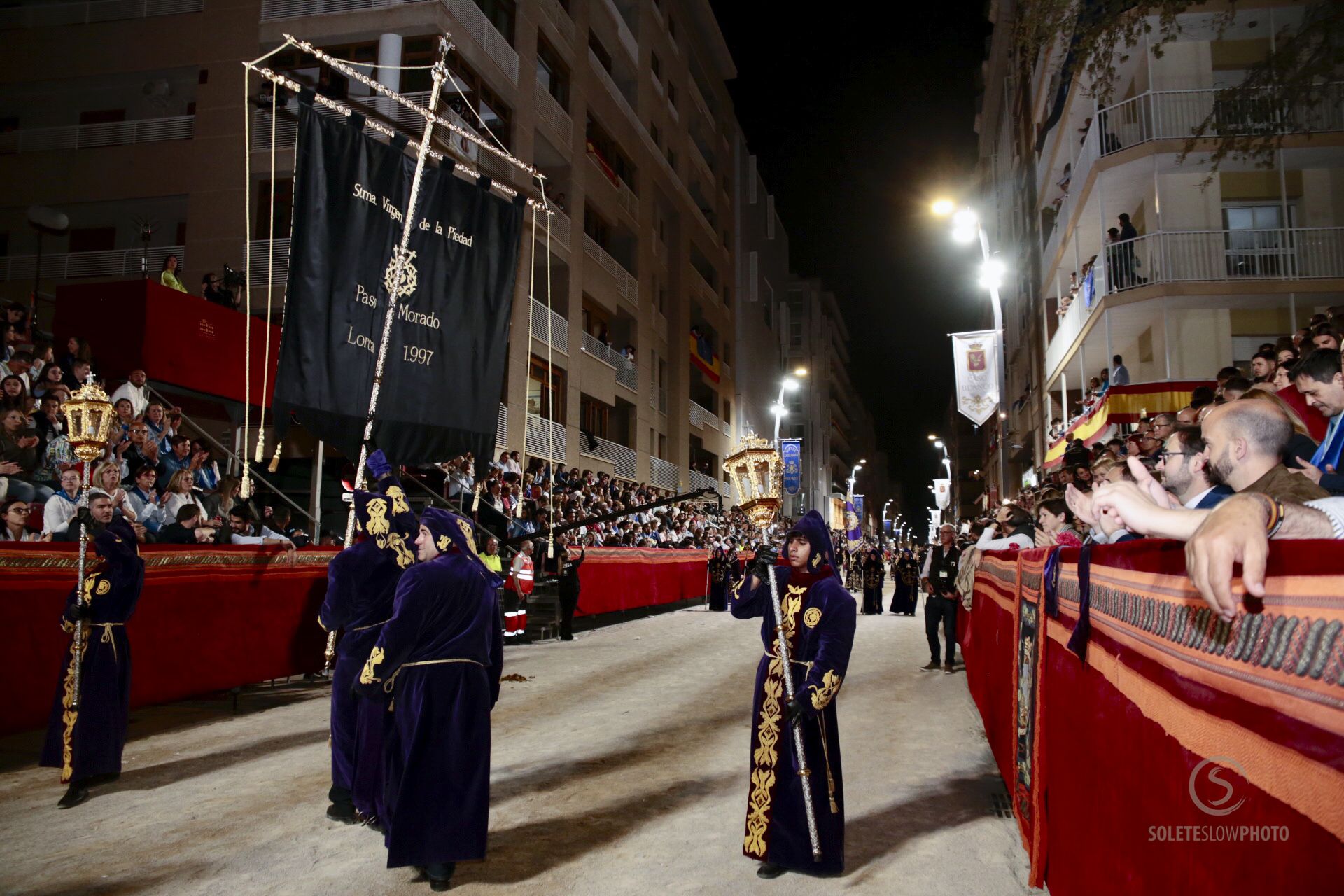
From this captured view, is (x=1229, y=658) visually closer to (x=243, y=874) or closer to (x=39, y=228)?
(x=243, y=874)

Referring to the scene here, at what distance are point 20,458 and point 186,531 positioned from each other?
1993 millimetres

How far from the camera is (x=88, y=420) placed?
6.97 m

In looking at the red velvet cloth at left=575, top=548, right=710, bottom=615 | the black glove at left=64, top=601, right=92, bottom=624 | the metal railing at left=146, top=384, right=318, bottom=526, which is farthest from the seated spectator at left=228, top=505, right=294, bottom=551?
the red velvet cloth at left=575, top=548, right=710, bottom=615

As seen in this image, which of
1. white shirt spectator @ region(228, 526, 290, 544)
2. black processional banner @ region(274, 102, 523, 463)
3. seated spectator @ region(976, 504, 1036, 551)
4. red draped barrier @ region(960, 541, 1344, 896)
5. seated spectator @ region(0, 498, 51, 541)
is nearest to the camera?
red draped barrier @ region(960, 541, 1344, 896)

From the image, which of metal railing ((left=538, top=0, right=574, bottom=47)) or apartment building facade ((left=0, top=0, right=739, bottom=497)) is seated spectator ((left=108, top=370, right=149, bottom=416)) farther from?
metal railing ((left=538, top=0, right=574, bottom=47))

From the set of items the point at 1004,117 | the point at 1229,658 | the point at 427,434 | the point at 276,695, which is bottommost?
the point at 276,695

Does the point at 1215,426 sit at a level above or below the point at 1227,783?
above

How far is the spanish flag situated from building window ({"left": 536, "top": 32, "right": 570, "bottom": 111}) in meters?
13.6

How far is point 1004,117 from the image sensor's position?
39.3m

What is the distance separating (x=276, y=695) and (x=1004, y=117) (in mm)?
38951

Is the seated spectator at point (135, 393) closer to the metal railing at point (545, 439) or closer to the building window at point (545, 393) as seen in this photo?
the metal railing at point (545, 439)

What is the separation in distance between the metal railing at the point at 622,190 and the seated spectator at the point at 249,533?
2087cm

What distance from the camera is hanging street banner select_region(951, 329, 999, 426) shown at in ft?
62.2

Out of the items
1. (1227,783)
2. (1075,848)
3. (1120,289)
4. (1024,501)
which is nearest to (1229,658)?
(1227,783)
